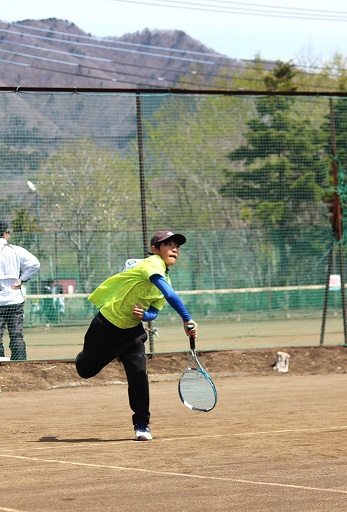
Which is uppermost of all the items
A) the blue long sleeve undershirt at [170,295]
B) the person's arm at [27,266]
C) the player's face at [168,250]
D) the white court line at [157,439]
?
the player's face at [168,250]

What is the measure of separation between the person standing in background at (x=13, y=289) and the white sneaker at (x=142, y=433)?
653 centimetres

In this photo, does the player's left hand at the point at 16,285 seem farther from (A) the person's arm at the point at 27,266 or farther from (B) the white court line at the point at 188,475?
(B) the white court line at the point at 188,475

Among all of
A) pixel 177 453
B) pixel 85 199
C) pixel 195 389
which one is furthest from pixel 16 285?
pixel 177 453

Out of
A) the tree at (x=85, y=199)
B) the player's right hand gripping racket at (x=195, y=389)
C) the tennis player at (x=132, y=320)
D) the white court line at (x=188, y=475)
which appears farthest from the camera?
the tree at (x=85, y=199)

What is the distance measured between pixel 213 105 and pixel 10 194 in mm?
18000

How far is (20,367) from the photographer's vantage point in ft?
54.9

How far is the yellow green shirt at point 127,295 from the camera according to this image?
34.9 feet

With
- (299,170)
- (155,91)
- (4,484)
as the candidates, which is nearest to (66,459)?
(4,484)

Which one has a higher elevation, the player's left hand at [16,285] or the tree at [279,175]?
the tree at [279,175]

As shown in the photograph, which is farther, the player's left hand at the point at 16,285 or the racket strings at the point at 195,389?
the player's left hand at the point at 16,285

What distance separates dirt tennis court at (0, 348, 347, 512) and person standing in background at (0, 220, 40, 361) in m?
1.28

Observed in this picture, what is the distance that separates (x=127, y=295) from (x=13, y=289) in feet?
21.2

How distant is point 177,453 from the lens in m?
9.50

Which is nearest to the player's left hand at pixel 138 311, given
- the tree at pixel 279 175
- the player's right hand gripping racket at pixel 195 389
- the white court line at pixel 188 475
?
the player's right hand gripping racket at pixel 195 389
